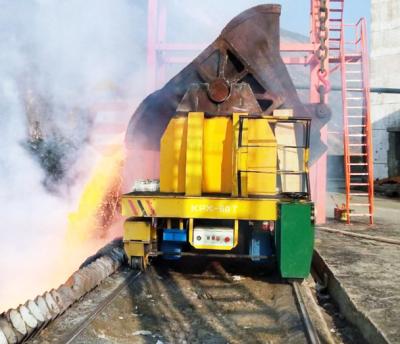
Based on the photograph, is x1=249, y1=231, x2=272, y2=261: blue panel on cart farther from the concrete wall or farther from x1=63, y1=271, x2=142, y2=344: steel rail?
the concrete wall

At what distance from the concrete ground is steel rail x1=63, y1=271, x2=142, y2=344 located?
8.86ft

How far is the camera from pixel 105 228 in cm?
1084

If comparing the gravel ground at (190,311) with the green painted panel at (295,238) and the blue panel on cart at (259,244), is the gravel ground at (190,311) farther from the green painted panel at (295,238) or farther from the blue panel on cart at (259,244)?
the blue panel on cart at (259,244)

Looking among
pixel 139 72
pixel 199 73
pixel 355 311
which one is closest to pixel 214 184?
pixel 199 73

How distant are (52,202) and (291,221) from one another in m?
5.57

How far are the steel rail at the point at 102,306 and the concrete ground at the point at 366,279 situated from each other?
270 cm

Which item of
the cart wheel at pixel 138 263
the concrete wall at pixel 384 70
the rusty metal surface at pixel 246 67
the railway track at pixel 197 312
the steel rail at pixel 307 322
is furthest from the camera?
the concrete wall at pixel 384 70

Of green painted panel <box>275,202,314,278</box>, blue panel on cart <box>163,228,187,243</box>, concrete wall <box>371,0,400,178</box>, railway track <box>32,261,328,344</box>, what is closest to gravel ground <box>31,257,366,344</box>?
railway track <box>32,261,328,344</box>

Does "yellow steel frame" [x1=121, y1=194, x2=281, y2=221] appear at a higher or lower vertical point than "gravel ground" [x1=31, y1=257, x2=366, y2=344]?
higher

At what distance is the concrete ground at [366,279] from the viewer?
15.5 ft

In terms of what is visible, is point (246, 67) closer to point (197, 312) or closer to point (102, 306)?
point (197, 312)

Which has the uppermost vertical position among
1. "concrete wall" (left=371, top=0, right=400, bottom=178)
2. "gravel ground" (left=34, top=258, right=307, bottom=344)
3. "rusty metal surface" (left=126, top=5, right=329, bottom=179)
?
"concrete wall" (left=371, top=0, right=400, bottom=178)

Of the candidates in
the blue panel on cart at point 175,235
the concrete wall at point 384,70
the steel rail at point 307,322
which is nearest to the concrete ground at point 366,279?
the steel rail at point 307,322

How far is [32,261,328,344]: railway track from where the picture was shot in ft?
15.3
